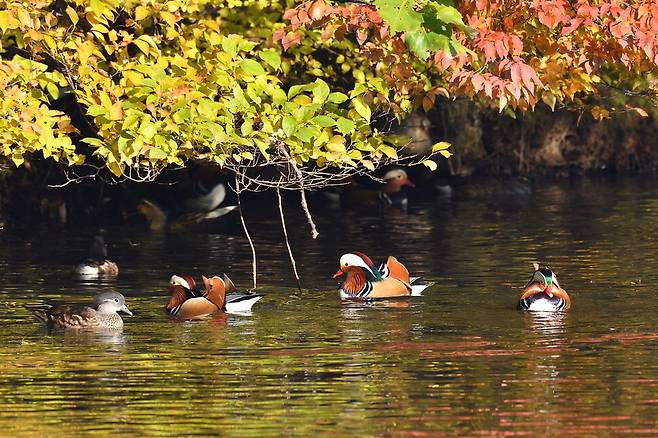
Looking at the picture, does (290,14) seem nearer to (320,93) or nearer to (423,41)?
(320,93)

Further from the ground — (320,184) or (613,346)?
(320,184)

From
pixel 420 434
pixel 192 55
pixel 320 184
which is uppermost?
pixel 192 55

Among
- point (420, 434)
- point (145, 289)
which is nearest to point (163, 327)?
point (145, 289)

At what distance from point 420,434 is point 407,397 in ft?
4.60

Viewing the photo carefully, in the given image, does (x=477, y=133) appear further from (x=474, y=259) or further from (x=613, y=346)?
(x=613, y=346)

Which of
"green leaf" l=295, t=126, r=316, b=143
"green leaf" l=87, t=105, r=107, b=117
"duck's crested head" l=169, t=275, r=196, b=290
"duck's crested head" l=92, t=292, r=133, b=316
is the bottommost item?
"duck's crested head" l=92, t=292, r=133, b=316

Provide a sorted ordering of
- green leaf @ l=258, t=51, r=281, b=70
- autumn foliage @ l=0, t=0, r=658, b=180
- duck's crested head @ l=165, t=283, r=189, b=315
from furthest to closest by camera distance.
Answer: duck's crested head @ l=165, t=283, r=189, b=315 < green leaf @ l=258, t=51, r=281, b=70 < autumn foliage @ l=0, t=0, r=658, b=180

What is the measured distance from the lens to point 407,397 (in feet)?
42.0

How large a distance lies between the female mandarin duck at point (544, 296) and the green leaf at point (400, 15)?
5.95m

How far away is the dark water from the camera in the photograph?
1202 centimetres

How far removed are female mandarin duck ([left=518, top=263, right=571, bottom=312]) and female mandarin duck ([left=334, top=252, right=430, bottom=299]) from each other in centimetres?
188

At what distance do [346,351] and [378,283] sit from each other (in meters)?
4.17

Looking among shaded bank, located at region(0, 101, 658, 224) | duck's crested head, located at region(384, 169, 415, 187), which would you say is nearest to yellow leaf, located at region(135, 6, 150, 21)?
shaded bank, located at region(0, 101, 658, 224)

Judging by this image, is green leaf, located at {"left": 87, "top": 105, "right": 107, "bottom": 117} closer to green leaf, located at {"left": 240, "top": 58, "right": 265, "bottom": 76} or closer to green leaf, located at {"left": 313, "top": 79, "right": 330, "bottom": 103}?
green leaf, located at {"left": 240, "top": 58, "right": 265, "bottom": 76}
